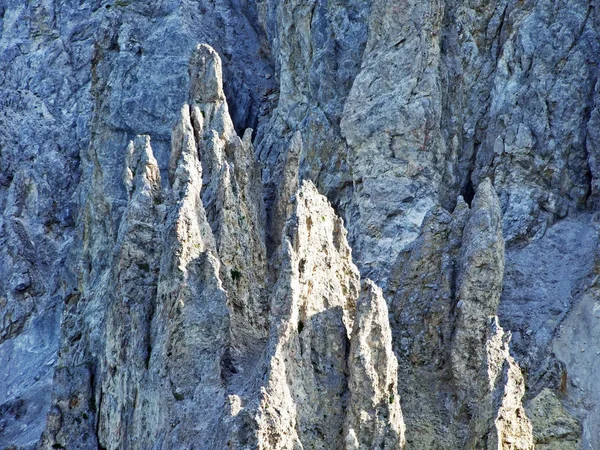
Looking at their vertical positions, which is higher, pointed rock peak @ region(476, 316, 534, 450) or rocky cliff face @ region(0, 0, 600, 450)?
rocky cliff face @ region(0, 0, 600, 450)

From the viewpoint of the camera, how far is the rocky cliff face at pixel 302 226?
137 feet

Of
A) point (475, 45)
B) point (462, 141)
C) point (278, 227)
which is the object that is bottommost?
point (278, 227)

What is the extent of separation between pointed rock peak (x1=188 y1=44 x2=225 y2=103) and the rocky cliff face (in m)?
0.15

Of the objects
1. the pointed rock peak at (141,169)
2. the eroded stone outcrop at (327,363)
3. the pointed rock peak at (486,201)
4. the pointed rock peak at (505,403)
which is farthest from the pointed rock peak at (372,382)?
the pointed rock peak at (141,169)

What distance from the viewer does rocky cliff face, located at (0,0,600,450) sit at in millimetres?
41625

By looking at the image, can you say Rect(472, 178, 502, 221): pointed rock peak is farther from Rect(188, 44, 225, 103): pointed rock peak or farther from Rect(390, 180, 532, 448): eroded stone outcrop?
Rect(188, 44, 225, 103): pointed rock peak

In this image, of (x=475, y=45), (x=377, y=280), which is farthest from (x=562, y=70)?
(x=377, y=280)

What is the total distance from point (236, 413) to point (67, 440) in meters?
16.8

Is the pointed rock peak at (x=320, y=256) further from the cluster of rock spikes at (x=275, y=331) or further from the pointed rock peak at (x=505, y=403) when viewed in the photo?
the pointed rock peak at (x=505, y=403)

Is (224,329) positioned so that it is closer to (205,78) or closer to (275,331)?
(275,331)

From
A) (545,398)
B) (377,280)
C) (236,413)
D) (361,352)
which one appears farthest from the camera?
(377,280)

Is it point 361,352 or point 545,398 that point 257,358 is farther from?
point 545,398

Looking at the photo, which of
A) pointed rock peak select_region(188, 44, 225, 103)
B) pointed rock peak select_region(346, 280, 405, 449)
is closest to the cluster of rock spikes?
pointed rock peak select_region(346, 280, 405, 449)

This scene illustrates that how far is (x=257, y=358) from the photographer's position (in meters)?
44.0
